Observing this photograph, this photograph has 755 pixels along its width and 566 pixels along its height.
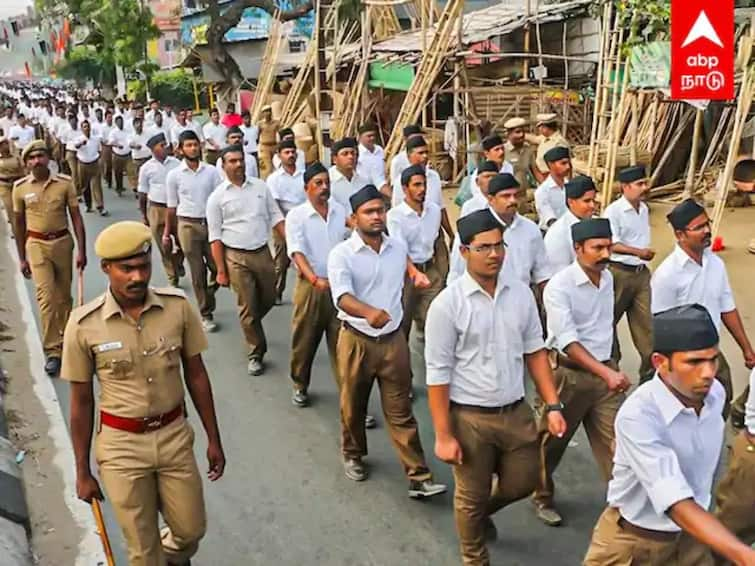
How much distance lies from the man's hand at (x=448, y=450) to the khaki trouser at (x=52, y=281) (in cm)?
457

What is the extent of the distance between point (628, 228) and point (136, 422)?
3915mm

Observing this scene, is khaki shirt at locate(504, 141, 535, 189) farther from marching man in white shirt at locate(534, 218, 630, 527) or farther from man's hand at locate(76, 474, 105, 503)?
man's hand at locate(76, 474, 105, 503)

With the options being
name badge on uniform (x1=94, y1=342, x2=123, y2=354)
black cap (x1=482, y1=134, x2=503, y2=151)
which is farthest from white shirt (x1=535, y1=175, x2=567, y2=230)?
name badge on uniform (x1=94, y1=342, x2=123, y2=354)

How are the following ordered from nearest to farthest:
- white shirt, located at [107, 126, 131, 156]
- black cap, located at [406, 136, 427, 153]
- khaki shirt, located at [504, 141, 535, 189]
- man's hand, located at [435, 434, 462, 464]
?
1. man's hand, located at [435, 434, 462, 464]
2. black cap, located at [406, 136, 427, 153]
3. khaki shirt, located at [504, 141, 535, 189]
4. white shirt, located at [107, 126, 131, 156]

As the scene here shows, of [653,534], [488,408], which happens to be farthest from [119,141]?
[653,534]

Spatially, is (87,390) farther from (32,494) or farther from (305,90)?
(305,90)

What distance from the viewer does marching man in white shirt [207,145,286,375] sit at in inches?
291

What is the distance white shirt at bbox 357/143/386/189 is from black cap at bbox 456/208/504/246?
5.99m

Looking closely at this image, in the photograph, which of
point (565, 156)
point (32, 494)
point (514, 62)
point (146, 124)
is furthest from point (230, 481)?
point (146, 124)

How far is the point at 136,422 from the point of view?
383 centimetres

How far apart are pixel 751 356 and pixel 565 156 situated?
2.67m

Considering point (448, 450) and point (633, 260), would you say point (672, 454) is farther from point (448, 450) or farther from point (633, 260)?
point (633, 260)

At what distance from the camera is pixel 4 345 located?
8.34 meters

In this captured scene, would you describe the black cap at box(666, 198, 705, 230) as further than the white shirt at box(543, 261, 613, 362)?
Yes
